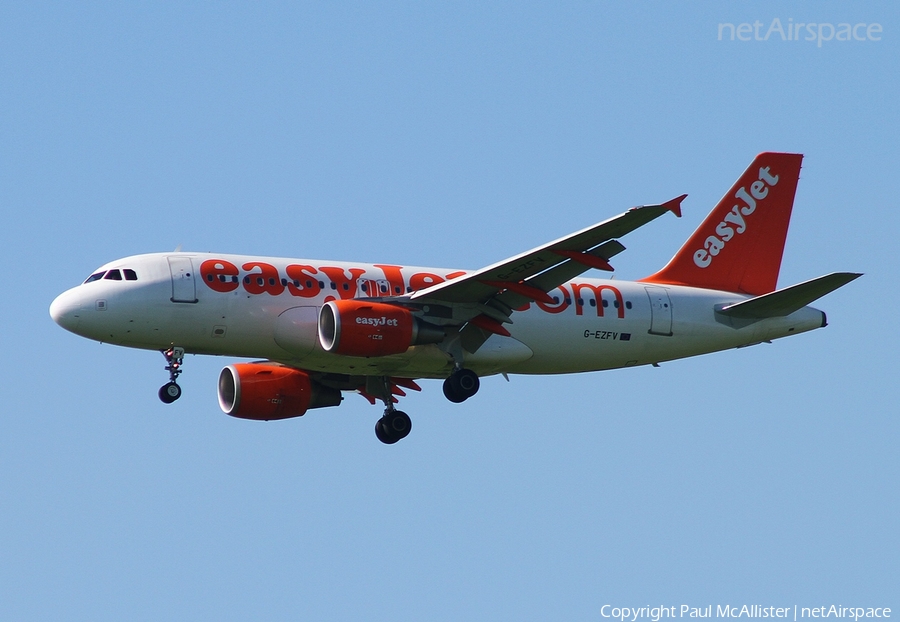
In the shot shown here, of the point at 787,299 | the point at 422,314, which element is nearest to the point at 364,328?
the point at 422,314

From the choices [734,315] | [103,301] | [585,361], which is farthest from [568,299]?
[103,301]

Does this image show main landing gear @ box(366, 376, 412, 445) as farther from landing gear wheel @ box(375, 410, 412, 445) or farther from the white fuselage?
the white fuselage

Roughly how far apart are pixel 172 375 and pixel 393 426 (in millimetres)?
7381

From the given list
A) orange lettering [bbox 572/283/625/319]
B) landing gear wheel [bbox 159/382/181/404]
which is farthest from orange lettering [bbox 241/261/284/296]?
orange lettering [bbox 572/283/625/319]

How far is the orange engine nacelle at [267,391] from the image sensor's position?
43.9 meters

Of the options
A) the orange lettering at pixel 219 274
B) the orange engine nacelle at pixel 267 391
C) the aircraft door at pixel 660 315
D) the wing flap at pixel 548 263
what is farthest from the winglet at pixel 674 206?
the orange engine nacelle at pixel 267 391

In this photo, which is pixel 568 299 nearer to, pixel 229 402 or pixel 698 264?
pixel 698 264

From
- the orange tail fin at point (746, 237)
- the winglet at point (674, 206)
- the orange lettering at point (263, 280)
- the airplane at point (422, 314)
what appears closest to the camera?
the winglet at point (674, 206)

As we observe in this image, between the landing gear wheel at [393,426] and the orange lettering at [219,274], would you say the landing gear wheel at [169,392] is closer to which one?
the orange lettering at [219,274]

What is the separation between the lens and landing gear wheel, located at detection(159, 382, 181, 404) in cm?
3981

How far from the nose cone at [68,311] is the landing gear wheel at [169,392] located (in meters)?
2.91

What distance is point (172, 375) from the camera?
39938mm

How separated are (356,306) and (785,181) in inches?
676

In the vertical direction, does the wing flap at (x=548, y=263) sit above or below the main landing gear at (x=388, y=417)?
above
